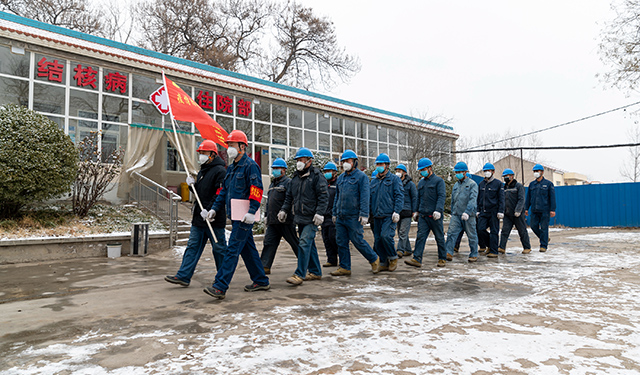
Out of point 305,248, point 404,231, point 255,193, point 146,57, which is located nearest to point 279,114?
point 146,57

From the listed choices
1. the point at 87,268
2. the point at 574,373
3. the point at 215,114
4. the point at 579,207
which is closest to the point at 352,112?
the point at 215,114

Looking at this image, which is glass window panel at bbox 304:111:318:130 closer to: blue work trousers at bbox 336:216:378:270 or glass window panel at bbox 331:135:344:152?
glass window panel at bbox 331:135:344:152

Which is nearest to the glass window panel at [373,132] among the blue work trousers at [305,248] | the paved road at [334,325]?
the paved road at [334,325]

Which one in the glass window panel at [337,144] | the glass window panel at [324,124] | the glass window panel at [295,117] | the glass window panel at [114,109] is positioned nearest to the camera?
the glass window panel at [114,109]

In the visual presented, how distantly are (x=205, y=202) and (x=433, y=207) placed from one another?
390 cm

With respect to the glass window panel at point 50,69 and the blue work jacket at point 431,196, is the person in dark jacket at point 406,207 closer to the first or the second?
the blue work jacket at point 431,196

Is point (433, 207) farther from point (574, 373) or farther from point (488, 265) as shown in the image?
point (574, 373)

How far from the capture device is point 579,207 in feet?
59.9

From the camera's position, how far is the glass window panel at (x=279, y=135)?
1702 centimetres

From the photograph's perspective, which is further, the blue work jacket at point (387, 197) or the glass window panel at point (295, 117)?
the glass window panel at point (295, 117)

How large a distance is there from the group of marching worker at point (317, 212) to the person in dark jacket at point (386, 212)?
0.02 metres

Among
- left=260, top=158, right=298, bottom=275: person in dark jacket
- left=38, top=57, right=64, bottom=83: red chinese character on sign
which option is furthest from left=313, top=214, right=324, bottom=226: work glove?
left=38, top=57, right=64, bottom=83: red chinese character on sign

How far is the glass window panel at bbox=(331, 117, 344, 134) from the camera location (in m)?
19.3

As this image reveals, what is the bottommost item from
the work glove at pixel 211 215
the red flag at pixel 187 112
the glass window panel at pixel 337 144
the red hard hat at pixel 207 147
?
the work glove at pixel 211 215
